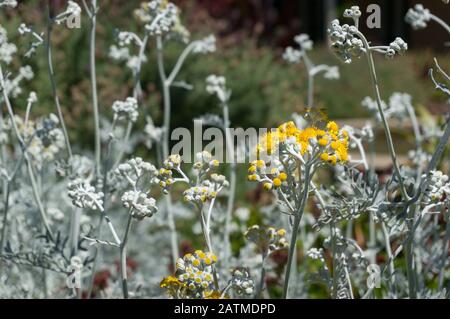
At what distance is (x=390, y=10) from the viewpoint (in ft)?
50.5

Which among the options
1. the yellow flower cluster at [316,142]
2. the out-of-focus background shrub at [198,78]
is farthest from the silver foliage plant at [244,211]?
the out-of-focus background shrub at [198,78]

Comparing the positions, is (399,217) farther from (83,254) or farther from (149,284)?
(149,284)

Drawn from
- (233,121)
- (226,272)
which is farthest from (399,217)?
(233,121)

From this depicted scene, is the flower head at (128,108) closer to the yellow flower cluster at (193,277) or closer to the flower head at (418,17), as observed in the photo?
the yellow flower cluster at (193,277)

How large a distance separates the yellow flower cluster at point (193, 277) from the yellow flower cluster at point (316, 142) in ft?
1.04

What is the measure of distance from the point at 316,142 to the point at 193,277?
43cm

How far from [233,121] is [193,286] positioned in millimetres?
5851

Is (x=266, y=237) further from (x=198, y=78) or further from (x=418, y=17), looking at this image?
(x=198, y=78)

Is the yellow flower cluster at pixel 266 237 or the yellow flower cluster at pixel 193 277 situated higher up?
the yellow flower cluster at pixel 266 237

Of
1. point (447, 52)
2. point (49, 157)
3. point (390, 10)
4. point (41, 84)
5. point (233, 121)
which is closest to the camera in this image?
point (49, 157)

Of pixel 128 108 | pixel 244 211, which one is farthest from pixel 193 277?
pixel 244 211

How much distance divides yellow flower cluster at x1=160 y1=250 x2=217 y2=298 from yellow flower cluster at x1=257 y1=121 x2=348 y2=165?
1.04ft

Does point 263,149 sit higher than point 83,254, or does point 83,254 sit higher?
point 263,149

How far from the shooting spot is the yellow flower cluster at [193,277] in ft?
5.95
